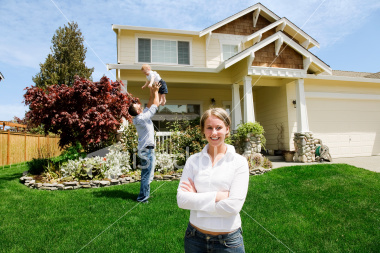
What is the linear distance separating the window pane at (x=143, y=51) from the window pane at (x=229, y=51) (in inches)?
145

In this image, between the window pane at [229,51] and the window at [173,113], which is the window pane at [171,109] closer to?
the window at [173,113]

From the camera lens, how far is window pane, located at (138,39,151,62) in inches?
428

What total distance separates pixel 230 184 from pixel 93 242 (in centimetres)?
230

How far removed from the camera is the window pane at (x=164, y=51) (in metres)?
11.0

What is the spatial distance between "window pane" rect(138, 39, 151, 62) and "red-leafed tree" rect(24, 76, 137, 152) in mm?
4054

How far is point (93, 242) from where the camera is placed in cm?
298

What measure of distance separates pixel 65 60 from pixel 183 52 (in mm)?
14206

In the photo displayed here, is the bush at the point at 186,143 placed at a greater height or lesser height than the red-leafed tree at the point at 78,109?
lesser

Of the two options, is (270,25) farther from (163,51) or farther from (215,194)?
(215,194)

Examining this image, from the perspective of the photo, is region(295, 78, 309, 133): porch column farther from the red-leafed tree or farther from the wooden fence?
the wooden fence

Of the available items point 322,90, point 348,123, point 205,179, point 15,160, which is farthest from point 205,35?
→ point 205,179

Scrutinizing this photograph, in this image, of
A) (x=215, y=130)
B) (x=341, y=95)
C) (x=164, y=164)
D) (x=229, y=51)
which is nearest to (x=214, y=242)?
(x=215, y=130)

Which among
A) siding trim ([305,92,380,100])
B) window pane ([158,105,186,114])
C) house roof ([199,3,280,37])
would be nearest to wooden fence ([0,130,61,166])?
window pane ([158,105,186,114])

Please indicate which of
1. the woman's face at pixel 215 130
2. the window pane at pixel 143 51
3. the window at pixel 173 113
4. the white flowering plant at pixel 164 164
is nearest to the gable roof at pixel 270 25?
the window pane at pixel 143 51
